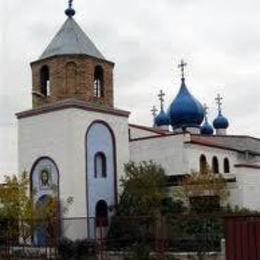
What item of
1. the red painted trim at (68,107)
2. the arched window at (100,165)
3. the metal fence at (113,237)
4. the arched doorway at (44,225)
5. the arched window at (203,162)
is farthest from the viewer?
the arched window at (203,162)

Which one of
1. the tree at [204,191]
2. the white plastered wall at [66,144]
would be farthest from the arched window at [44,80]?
the tree at [204,191]

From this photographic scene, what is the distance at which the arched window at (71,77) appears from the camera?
36844mm

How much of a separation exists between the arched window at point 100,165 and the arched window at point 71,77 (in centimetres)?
368

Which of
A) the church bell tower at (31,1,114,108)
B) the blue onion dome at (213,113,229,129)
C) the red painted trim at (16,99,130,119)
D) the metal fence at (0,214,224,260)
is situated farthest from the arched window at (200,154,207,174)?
the blue onion dome at (213,113,229,129)

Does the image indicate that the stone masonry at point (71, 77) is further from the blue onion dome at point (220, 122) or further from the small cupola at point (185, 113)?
the blue onion dome at point (220, 122)

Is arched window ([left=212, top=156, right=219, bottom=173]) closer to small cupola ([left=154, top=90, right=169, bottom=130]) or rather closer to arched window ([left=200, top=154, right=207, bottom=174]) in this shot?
arched window ([left=200, top=154, right=207, bottom=174])

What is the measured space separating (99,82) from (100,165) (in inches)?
171

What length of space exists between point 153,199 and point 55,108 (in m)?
6.78

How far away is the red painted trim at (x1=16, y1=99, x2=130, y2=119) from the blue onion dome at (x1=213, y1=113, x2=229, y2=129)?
24.2m

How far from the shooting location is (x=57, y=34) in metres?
39.1

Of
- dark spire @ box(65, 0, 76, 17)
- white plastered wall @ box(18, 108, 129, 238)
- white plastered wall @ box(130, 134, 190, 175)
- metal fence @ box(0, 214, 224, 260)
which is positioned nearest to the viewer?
metal fence @ box(0, 214, 224, 260)

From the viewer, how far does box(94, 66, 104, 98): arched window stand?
38344 millimetres

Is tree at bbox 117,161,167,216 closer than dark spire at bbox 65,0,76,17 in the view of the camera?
Yes

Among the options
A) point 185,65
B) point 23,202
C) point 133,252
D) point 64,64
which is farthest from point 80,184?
point 185,65
